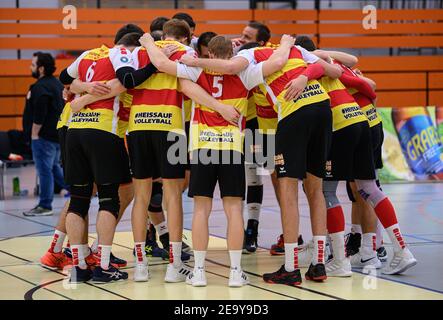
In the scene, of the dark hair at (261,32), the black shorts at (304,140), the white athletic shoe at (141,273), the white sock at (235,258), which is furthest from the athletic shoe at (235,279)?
the dark hair at (261,32)

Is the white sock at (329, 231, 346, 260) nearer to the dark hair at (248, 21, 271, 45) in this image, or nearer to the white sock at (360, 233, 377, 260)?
the white sock at (360, 233, 377, 260)

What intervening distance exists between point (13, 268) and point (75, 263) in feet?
2.66

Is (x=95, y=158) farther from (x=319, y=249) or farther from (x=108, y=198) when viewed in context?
(x=319, y=249)

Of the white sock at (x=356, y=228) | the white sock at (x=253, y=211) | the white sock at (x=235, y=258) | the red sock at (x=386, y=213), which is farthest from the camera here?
the white sock at (x=253, y=211)

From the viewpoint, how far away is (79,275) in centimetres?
592

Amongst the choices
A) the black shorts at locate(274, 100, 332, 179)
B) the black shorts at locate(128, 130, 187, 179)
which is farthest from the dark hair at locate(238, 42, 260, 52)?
the black shorts at locate(128, 130, 187, 179)

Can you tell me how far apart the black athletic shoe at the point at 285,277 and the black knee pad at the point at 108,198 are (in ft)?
4.11

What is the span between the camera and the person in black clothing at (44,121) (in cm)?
983

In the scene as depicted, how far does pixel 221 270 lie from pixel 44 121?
4.44m

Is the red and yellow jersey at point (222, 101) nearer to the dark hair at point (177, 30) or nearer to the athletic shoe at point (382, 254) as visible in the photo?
the dark hair at point (177, 30)

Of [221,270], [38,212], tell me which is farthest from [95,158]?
[38,212]

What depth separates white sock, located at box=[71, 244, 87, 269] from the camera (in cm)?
592

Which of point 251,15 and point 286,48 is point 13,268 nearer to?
point 286,48

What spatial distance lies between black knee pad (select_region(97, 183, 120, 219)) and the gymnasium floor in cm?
56
